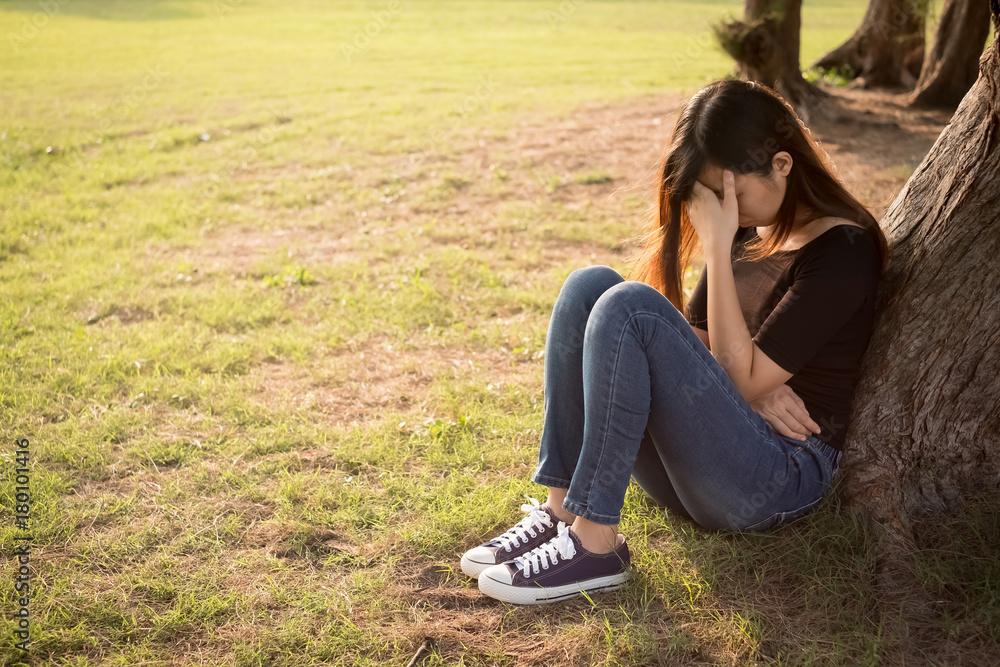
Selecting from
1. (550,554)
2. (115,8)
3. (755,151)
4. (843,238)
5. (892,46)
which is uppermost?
(115,8)

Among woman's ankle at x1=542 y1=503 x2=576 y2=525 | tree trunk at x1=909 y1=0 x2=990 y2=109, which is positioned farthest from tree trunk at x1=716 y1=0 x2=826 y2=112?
woman's ankle at x1=542 y1=503 x2=576 y2=525

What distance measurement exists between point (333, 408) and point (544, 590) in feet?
6.09

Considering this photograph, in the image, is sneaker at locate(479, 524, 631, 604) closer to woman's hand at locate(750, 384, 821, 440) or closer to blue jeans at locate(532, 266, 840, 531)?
blue jeans at locate(532, 266, 840, 531)

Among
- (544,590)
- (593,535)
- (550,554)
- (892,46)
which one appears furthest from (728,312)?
(892,46)

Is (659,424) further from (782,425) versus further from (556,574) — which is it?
(556,574)

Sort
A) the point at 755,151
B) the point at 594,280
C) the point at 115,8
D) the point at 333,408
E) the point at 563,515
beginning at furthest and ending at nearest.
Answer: the point at 115,8 < the point at 333,408 < the point at 563,515 < the point at 594,280 < the point at 755,151

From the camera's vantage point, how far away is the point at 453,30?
2348 cm

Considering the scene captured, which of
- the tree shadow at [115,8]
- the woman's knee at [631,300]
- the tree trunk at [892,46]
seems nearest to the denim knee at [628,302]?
the woman's knee at [631,300]

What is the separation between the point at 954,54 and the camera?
399 inches

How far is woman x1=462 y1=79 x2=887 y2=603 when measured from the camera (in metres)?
2.41

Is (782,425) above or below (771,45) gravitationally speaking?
below

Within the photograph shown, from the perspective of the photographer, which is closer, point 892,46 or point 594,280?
point 594,280

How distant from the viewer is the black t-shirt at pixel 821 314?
242 centimetres

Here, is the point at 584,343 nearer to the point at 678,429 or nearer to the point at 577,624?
the point at 678,429
